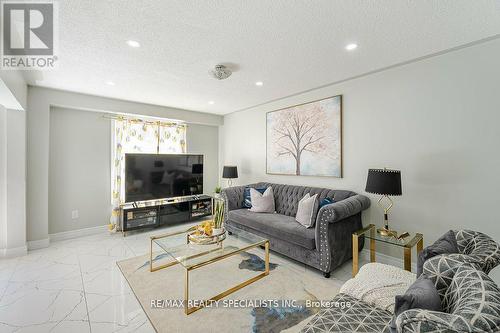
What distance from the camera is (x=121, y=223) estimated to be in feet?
13.5

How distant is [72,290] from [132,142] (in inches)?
109

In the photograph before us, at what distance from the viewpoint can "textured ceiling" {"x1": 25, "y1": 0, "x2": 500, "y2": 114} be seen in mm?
1685

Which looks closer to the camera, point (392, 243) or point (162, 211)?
point (392, 243)

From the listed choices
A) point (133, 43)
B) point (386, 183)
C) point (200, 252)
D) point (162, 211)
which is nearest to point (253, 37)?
point (133, 43)

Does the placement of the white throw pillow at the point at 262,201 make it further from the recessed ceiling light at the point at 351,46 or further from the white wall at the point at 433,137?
the recessed ceiling light at the point at 351,46

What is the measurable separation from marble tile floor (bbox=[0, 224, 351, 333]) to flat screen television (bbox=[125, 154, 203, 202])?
108cm

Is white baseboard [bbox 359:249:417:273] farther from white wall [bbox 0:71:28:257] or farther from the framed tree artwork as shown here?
white wall [bbox 0:71:28:257]

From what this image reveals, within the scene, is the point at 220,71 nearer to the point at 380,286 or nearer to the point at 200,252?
the point at 200,252

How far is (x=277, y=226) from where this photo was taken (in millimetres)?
3002

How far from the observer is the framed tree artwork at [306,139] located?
11.0 feet

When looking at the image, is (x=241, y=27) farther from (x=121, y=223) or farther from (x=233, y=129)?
(x=121, y=223)

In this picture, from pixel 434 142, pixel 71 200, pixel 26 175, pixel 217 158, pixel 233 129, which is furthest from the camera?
pixel 217 158

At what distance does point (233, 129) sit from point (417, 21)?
12.8 feet

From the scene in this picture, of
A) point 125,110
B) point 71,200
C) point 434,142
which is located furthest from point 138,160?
point 434,142
